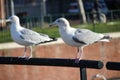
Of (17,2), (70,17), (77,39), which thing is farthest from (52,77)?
(17,2)

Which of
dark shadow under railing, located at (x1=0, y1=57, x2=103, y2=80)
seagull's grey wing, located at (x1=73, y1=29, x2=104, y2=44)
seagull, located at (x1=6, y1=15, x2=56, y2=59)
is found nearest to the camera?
dark shadow under railing, located at (x1=0, y1=57, x2=103, y2=80)

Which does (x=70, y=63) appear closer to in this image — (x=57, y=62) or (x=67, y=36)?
(x=57, y=62)

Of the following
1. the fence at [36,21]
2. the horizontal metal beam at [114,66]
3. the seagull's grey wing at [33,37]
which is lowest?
the fence at [36,21]

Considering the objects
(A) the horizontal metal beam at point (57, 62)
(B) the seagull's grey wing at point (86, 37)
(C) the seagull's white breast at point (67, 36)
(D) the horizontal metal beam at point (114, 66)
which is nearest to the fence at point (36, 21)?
(B) the seagull's grey wing at point (86, 37)

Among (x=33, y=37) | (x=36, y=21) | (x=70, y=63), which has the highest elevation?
(x=33, y=37)

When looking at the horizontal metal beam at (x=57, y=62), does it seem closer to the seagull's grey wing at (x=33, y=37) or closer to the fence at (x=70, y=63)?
the fence at (x=70, y=63)

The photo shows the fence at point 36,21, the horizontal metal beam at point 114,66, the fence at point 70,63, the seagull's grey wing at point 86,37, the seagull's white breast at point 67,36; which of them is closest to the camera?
the horizontal metal beam at point 114,66

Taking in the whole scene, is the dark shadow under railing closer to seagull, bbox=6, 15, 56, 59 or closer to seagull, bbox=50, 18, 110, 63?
seagull, bbox=50, 18, 110, 63

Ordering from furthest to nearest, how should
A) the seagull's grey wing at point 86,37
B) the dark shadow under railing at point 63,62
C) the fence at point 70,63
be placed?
the seagull's grey wing at point 86,37
the dark shadow under railing at point 63,62
the fence at point 70,63

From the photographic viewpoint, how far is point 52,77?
15.9m

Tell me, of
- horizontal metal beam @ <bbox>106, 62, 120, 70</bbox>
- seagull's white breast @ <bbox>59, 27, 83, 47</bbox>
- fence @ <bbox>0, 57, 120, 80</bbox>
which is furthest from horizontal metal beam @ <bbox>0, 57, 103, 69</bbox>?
seagull's white breast @ <bbox>59, 27, 83, 47</bbox>

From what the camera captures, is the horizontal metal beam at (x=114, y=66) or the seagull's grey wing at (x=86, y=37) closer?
the horizontal metal beam at (x=114, y=66)

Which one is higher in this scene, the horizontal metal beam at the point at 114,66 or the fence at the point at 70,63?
the horizontal metal beam at the point at 114,66

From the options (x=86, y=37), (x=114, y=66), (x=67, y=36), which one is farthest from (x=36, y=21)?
(x=114, y=66)
